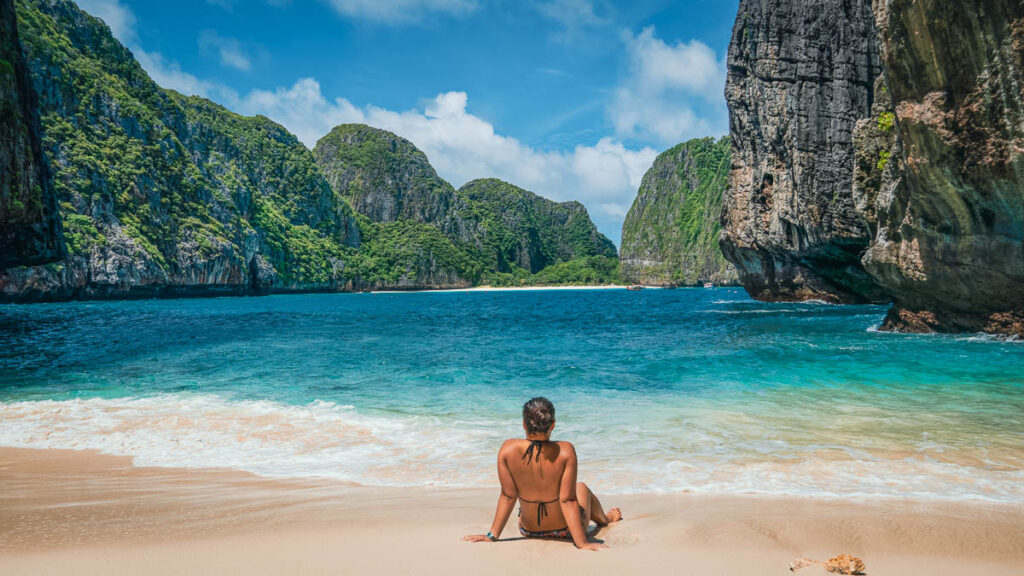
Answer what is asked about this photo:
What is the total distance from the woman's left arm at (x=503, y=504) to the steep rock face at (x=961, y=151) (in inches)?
634

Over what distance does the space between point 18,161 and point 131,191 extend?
209 feet

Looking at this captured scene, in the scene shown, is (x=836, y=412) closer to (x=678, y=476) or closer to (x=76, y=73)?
(x=678, y=476)

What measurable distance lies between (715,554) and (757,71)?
40810 mm

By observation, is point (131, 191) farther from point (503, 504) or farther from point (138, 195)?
point (503, 504)

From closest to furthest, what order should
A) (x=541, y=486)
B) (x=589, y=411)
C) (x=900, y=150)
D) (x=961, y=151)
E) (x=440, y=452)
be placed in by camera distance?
(x=541, y=486), (x=440, y=452), (x=589, y=411), (x=961, y=151), (x=900, y=150)

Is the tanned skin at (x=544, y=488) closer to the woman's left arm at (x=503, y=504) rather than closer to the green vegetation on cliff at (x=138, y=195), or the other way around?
the woman's left arm at (x=503, y=504)

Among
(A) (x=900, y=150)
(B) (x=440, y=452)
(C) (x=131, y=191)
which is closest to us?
(B) (x=440, y=452)

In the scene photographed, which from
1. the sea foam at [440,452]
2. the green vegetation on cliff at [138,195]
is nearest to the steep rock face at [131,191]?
the green vegetation on cliff at [138,195]

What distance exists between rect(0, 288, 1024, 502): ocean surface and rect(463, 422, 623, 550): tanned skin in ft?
6.17

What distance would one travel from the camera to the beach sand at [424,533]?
3650 millimetres

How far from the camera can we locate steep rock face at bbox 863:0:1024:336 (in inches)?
522

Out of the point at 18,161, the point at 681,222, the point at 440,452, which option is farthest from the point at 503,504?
the point at 681,222

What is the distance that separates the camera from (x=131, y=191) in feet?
254

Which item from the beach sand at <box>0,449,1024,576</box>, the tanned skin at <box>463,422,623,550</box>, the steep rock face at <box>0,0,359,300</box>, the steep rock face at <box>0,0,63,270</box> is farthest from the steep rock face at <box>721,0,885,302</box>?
the steep rock face at <box>0,0,359,300</box>
